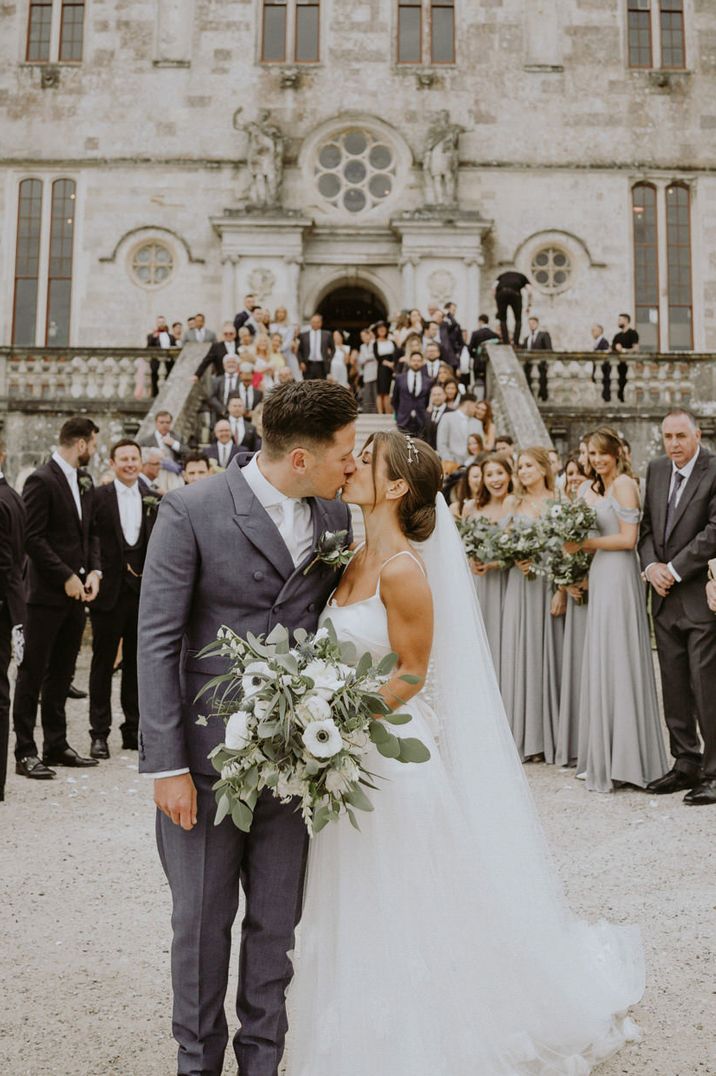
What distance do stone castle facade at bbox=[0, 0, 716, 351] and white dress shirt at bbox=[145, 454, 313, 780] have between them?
19168 mm

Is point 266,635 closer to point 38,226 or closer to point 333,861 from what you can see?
point 333,861

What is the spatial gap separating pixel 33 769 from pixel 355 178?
58.6 ft

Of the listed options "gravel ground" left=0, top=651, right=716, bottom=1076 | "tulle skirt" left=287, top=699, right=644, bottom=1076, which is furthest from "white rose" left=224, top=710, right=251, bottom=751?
"gravel ground" left=0, top=651, right=716, bottom=1076

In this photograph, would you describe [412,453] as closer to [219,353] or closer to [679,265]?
[219,353]

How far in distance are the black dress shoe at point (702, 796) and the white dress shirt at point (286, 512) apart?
426 cm

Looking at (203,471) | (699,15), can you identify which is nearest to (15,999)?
(203,471)

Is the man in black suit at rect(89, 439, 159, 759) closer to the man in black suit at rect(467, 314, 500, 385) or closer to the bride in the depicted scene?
the bride

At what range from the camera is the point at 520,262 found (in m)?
22.0

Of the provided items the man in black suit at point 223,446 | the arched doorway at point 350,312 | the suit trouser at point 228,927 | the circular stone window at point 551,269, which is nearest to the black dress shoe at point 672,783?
the suit trouser at point 228,927

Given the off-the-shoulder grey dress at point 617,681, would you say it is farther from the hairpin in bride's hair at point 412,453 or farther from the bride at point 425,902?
the hairpin in bride's hair at point 412,453

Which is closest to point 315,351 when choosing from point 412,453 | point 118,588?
point 118,588

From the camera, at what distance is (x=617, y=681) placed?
Result: 272 inches

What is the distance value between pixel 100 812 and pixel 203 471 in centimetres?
361

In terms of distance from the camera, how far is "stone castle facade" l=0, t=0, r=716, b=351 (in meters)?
22.0
